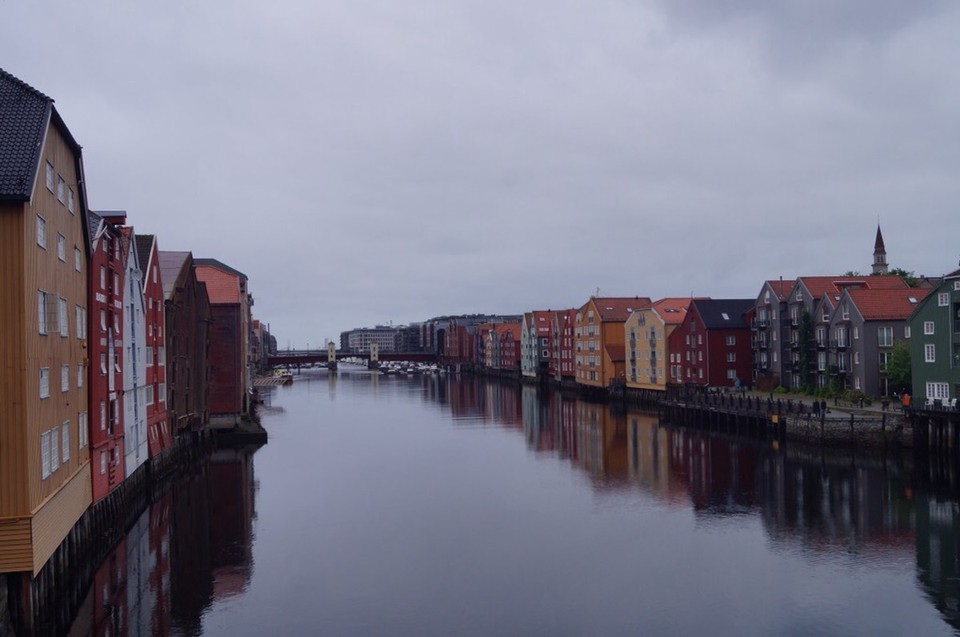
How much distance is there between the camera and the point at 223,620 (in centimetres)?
1869

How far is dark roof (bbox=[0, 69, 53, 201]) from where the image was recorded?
16.0m

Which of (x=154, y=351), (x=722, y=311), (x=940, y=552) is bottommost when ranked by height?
(x=940, y=552)

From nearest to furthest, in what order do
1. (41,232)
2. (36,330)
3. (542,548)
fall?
(36,330)
(41,232)
(542,548)

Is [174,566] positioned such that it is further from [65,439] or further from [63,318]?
[63,318]

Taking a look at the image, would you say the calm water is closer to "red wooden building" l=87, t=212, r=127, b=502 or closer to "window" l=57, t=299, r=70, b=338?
"red wooden building" l=87, t=212, r=127, b=502

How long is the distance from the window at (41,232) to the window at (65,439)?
4.56 meters

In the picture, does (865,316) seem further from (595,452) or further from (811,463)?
(595,452)

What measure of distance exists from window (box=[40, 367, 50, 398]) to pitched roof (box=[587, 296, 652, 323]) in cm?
6782

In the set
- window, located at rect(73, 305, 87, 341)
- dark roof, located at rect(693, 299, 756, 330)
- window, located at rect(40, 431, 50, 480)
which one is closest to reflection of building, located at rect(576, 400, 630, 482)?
dark roof, located at rect(693, 299, 756, 330)

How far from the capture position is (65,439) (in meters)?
19.9

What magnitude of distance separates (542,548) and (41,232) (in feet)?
51.2

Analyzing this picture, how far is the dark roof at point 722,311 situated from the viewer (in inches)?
2544

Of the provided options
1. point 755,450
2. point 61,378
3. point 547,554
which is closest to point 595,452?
point 755,450

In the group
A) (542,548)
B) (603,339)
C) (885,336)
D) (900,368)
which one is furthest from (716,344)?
(542,548)
